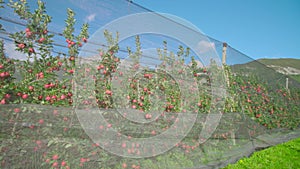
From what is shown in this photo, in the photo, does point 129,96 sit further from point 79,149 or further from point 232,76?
point 232,76

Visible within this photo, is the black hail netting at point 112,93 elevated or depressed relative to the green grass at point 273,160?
elevated

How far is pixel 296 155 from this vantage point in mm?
3100

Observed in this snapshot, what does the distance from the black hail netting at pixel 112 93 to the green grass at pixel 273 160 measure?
12 centimetres

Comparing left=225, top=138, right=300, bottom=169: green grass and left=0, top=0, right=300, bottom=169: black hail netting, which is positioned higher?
left=0, top=0, right=300, bottom=169: black hail netting

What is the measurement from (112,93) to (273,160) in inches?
86.2

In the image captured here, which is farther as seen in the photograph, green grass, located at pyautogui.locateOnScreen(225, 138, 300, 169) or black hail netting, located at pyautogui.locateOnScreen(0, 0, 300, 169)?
green grass, located at pyautogui.locateOnScreen(225, 138, 300, 169)

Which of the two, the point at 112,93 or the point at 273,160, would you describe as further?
the point at 273,160

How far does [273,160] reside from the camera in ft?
8.99

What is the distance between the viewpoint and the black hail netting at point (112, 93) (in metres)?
1.44

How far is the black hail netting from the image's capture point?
56.6 inches

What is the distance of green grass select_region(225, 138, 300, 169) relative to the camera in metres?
2.48

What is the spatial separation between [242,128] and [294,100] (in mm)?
4234

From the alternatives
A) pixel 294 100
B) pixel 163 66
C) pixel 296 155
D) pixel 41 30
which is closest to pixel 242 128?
pixel 296 155

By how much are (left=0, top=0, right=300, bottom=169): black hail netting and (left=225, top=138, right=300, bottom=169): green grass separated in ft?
0.40
